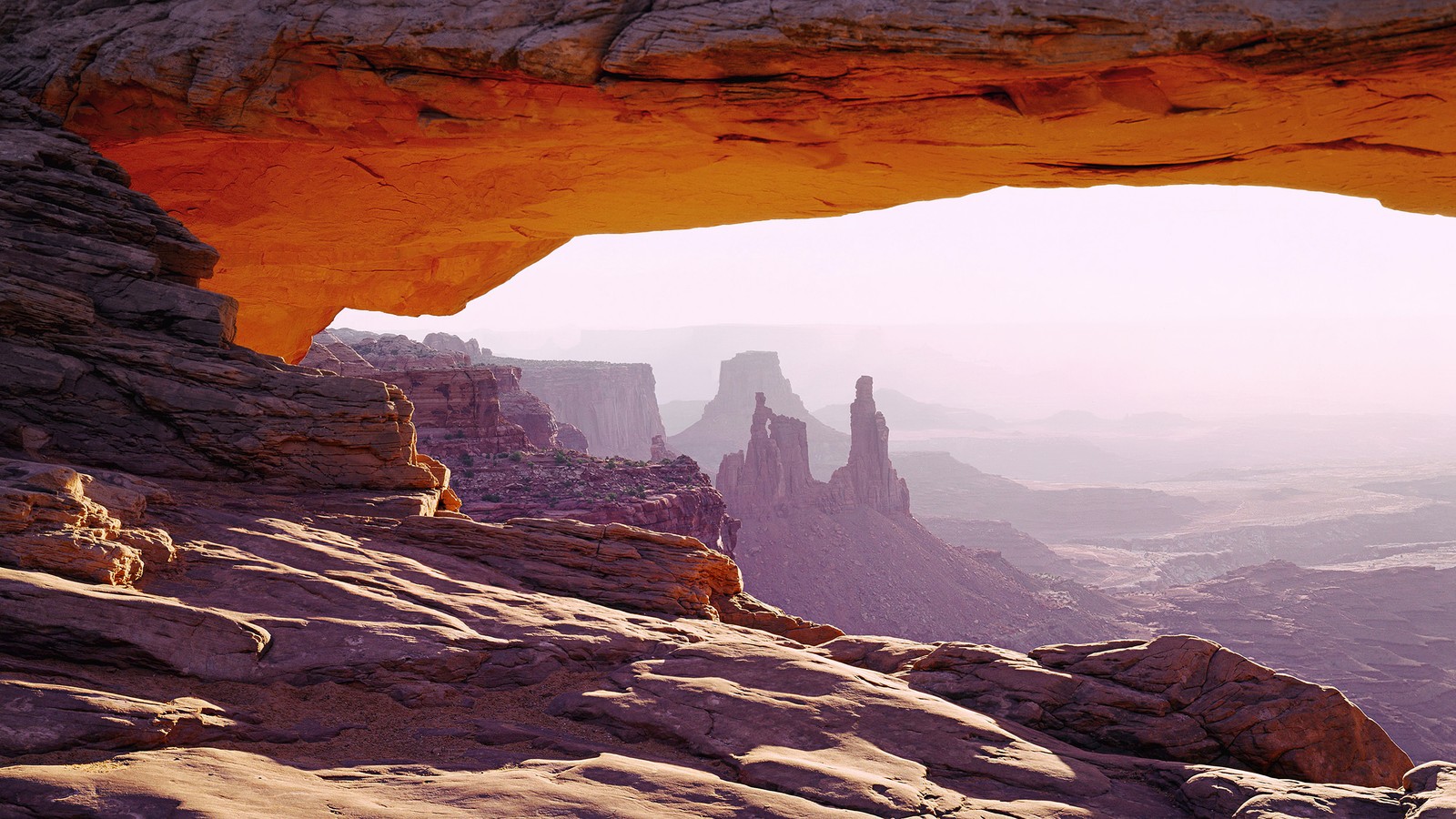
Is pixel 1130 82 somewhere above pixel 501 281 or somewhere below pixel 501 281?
above

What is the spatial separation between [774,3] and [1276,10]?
5.32 metres

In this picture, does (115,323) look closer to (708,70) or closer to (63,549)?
(63,549)

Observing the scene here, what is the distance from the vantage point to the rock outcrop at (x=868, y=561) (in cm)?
7131

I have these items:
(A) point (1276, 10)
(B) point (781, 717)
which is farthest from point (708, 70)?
(B) point (781, 717)

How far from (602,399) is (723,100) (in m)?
130

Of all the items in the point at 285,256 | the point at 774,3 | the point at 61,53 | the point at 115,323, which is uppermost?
the point at 774,3

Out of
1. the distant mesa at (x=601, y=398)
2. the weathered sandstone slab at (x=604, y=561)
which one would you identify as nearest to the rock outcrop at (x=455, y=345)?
the distant mesa at (x=601, y=398)

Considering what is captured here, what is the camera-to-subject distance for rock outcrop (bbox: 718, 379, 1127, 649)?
234 feet

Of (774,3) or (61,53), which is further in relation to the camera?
(61,53)

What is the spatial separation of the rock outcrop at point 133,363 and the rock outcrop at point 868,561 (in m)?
53.8

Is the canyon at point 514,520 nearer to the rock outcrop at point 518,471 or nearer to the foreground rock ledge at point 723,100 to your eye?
the foreground rock ledge at point 723,100

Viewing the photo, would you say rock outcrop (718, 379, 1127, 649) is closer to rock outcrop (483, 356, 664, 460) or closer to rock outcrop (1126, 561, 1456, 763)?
rock outcrop (1126, 561, 1456, 763)

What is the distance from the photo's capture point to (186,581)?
9.09 m

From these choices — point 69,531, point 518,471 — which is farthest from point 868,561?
point 69,531
